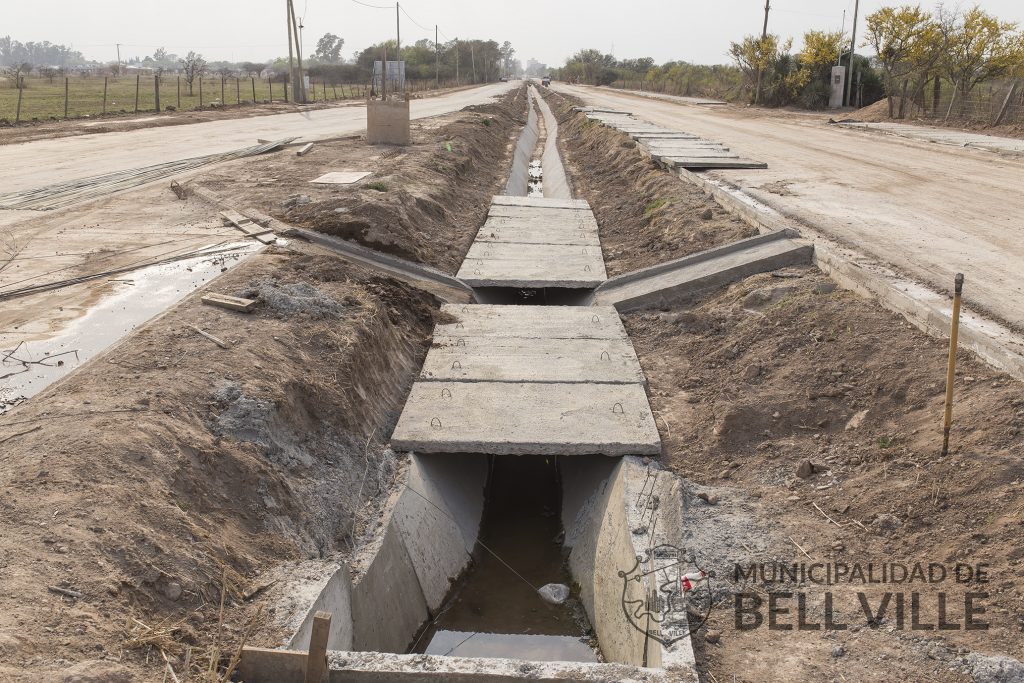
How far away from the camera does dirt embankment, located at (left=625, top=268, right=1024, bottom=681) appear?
185 inches

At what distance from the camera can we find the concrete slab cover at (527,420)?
25.0 feet

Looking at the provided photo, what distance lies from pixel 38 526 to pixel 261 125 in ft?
94.2

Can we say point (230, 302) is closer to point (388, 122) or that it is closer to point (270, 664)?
point (270, 664)

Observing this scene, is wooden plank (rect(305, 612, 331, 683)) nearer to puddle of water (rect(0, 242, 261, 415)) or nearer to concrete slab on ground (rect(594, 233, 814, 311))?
puddle of water (rect(0, 242, 261, 415))

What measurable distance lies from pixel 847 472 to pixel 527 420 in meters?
2.95

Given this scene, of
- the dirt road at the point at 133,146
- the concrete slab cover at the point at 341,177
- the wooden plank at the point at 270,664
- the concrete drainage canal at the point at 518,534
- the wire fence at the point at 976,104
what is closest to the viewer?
the wooden plank at the point at 270,664

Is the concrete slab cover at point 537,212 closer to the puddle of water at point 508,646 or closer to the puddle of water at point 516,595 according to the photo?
the puddle of water at point 516,595

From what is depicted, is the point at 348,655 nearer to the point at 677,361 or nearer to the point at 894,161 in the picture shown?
the point at 677,361

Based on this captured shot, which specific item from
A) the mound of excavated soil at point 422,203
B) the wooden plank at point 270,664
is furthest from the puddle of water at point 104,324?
the wooden plank at point 270,664

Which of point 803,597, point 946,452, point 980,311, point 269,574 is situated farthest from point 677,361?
point 269,574

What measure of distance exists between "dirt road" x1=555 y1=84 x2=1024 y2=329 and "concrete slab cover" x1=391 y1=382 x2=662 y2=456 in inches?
142

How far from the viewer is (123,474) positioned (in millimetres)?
5328

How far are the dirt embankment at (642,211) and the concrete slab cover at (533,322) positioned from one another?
231 centimetres

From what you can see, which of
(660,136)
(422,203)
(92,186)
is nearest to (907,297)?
(422,203)
